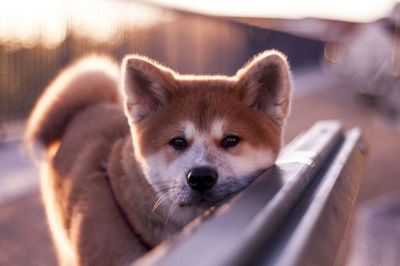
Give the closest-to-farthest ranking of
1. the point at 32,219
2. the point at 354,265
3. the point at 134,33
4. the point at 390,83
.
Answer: the point at 354,265, the point at 32,219, the point at 134,33, the point at 390,83

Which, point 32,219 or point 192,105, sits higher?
point 192,105

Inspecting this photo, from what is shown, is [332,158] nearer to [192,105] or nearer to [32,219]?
[192,105]

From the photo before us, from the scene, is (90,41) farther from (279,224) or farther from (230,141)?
(279,224)

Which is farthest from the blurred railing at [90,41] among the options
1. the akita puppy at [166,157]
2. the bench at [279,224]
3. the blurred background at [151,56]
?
the bench at [279,224]

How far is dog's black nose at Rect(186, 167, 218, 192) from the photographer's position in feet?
5.77

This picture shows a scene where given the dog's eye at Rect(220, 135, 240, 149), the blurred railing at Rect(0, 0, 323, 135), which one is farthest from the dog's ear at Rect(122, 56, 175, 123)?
the blurred railing at Rect(0, 0, 323, 135)

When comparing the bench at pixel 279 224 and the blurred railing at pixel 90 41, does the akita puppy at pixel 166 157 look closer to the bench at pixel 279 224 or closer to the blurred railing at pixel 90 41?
the bench at pixel 279 224

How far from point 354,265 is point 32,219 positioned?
3.03m

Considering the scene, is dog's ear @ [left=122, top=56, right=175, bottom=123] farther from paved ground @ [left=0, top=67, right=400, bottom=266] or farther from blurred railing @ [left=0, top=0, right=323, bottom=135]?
blurred railing @ [left=0, top=0, right=323, bottom=135]

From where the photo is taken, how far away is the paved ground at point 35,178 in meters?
3.38

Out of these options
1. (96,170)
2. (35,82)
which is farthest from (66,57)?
(96,170)

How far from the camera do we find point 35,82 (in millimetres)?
6645

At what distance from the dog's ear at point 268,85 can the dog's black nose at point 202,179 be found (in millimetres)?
597

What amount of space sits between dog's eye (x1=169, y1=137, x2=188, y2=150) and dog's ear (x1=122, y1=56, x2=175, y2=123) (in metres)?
0.26
